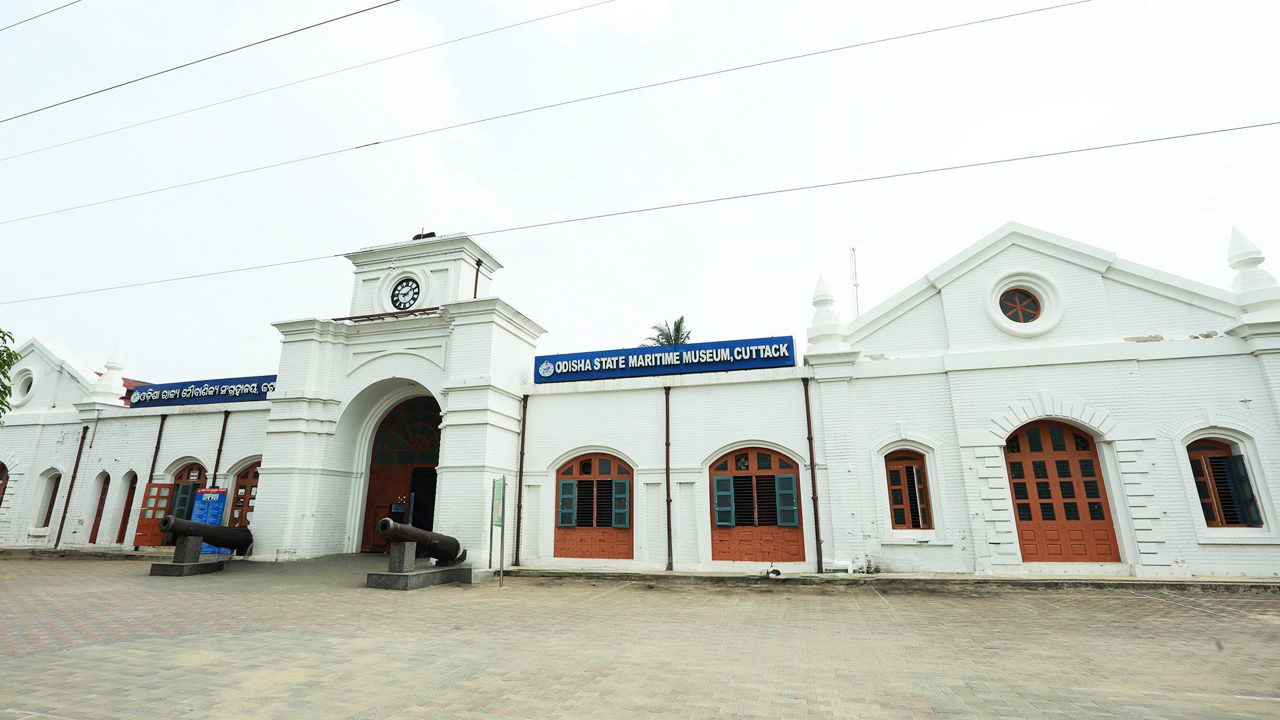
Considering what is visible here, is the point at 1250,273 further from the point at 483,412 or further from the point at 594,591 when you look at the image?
the point at 483,412

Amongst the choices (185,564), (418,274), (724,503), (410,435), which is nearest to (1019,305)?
(724,503)

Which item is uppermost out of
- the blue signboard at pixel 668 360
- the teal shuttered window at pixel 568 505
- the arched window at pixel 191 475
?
the blue signboard at pixel 668 360

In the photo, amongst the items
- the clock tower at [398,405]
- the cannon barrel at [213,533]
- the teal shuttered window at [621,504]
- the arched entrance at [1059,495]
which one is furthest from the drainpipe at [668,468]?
the cannon barrel at [213,533]

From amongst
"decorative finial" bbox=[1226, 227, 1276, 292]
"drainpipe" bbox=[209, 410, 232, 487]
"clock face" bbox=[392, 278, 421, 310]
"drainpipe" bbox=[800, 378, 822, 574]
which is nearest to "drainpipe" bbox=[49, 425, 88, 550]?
"drainpipe" bbox=[209, 410, 232, 487]

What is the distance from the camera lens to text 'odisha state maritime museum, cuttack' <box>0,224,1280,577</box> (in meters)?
11.4

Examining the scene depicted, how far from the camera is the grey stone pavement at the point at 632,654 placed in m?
4.80

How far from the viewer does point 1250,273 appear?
1167 cm

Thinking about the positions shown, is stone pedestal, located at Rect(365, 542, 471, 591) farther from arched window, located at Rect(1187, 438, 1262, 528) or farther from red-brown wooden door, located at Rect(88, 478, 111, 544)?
arched window, located at Rect(1187, 438, 1262, 528)

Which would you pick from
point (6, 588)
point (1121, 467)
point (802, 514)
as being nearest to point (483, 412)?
point (802, 514)

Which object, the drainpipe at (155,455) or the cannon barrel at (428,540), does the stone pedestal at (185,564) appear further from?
the drainpipe at (155,455)

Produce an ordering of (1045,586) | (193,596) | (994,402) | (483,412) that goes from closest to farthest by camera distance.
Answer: (193,596) < (1045,586) < (994,402) < (483,412)

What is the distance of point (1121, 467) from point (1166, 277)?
4150 mm

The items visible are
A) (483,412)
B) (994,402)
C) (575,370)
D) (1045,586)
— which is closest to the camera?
(1045,586)

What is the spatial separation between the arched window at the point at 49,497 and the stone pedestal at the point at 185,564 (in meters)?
11.5
